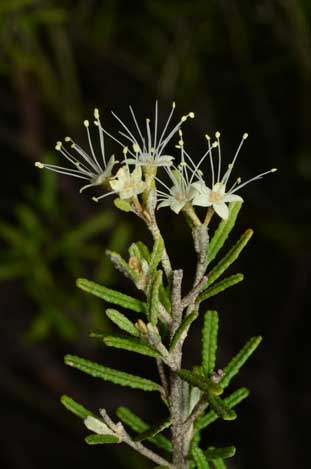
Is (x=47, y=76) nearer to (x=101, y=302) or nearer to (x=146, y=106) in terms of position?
(x=146, y=106)

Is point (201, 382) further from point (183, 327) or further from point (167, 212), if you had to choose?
point (167, 212)

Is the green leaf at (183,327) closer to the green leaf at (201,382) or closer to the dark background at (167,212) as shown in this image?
the green leaf at (201,382)

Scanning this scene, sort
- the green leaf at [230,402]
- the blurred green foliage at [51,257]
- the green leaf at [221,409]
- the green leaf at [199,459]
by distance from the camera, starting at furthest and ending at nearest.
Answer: the blurred green foliage at [51,257], the green leaf at [230,402], the green leaf at [199,459], the green leaf at [221,409]

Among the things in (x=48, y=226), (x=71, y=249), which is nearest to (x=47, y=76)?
(x=48, y=226)

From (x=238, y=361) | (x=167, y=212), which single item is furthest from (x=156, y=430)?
(x=167, y=212)

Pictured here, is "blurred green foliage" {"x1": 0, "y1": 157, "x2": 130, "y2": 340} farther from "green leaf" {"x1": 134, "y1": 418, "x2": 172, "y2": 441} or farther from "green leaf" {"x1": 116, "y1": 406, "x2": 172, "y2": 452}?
"green leaf" {"x1": 134, "y1": 418, "x2": 172, "y2": 441}

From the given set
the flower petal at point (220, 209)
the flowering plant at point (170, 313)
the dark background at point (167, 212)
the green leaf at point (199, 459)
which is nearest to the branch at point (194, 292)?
the flowering plant at point (170, 313)
